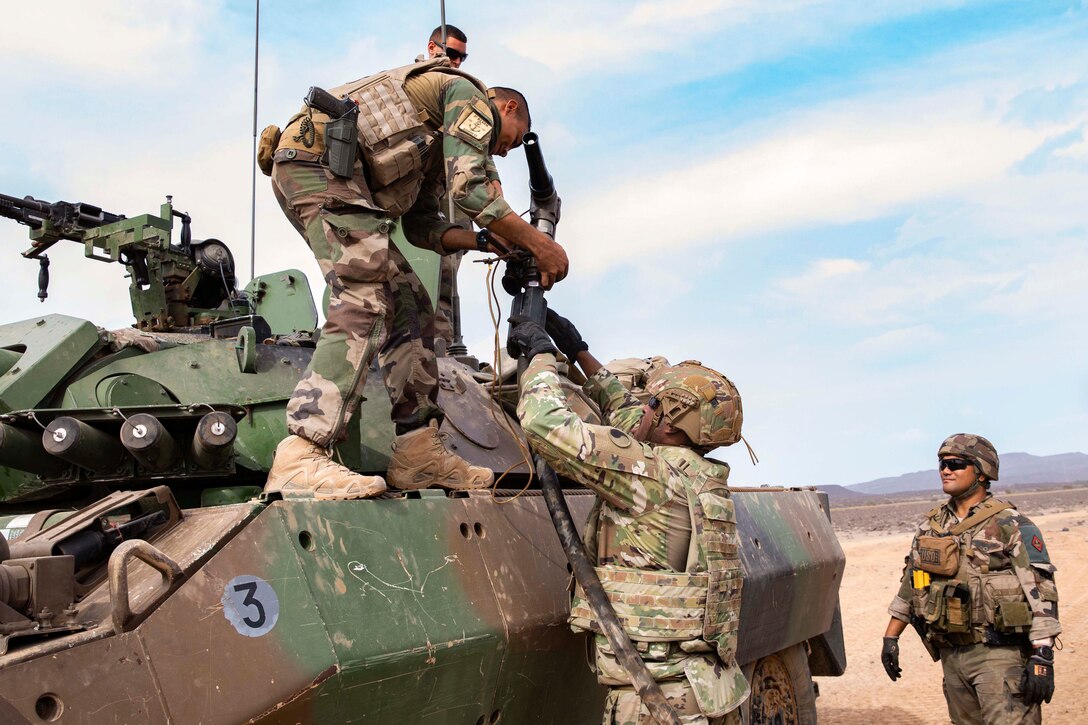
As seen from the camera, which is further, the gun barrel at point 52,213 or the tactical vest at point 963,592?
the gun barrel at point 52,213

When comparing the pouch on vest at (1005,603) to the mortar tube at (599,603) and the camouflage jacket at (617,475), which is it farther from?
the mortar tube at (599,603)

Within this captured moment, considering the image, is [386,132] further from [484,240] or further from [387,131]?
[484,240]

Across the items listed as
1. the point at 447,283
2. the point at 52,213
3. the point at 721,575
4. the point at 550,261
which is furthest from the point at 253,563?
the point at 52,213

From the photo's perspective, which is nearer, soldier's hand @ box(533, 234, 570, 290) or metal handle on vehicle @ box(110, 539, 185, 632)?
metal handle on vehicle @ box(110, 539, 185, 632)

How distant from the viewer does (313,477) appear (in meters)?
4.17

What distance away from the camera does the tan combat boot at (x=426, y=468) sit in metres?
4.85

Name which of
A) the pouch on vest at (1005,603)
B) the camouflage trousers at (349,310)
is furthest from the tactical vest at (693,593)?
the pouch on vest at (1005,603)

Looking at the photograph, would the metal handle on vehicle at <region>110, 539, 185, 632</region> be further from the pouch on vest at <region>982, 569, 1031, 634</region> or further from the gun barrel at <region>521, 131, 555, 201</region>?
the pouch on vest at <region>982, 569, 1031, 634</region>

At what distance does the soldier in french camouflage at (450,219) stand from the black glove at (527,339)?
58 cm

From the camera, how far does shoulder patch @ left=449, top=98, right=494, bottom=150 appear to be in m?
4.69

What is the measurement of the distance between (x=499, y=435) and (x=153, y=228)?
324 centimetres

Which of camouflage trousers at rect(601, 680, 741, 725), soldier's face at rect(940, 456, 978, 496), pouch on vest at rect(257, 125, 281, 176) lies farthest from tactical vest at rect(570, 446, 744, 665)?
soldier's face at rect(940, 456, 978, 496)

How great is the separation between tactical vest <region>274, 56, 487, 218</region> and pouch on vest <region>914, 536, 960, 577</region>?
4.04 m

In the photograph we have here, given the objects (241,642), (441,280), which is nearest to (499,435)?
(441,280)
